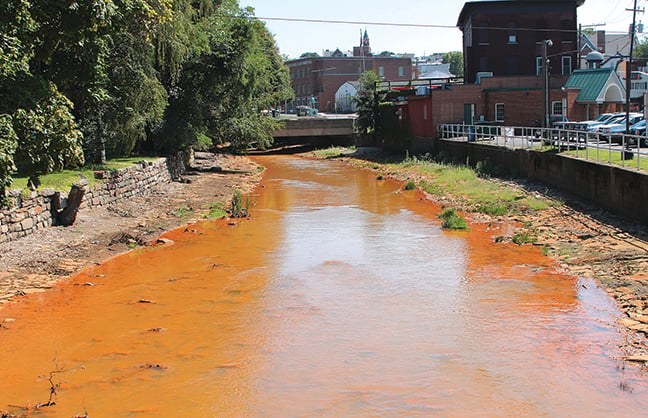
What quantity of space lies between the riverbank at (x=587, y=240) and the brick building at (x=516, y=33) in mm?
36582

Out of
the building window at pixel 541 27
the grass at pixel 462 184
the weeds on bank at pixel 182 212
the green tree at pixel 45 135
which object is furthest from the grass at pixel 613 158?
the building window at pixel 541 27

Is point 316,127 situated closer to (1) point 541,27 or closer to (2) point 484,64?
(2) point 484,64

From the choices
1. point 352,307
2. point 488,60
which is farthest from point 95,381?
point 488,60

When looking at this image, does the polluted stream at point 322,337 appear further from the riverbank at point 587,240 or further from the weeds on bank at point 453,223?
the weeds on bank at point 453,223

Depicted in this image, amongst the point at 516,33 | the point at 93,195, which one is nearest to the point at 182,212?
the point at 93,195

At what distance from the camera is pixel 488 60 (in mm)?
63844

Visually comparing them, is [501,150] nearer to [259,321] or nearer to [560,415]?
[259,321]

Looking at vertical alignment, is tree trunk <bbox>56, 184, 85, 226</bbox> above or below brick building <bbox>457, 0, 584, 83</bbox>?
below

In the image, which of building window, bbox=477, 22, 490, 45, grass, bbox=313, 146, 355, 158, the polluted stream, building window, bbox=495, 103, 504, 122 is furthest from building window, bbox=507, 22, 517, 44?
the polluted stream

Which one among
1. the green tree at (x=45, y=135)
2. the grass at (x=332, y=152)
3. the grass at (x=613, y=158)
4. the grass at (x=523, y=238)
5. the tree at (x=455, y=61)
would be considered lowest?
the grass at (x=523, y=238)

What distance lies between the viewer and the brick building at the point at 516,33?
63.2 m

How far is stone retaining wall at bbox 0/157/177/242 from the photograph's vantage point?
16.9 metres

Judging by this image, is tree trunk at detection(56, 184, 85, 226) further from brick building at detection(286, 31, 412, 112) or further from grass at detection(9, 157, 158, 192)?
brick building at detection(286, 31, 412, 112)

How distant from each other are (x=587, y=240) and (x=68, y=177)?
1550 cm
